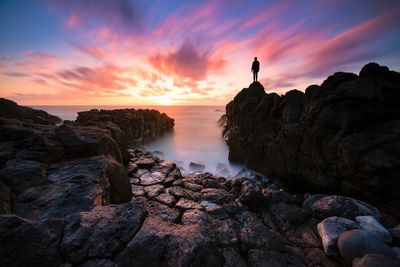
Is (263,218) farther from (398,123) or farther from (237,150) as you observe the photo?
(237,150)

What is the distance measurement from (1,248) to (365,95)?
489 inches

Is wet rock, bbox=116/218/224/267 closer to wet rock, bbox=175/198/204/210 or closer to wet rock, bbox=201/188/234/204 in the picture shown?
wet rock, bbox=175/198/204/210

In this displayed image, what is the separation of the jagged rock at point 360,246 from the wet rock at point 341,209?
1.33 metres

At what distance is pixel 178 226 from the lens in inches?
131

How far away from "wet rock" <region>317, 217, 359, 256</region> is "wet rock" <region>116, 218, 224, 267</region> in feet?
12.1

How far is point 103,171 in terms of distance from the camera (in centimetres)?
543

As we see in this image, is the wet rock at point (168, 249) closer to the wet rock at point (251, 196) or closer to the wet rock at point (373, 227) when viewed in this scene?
the wet rock at point (251, 196)

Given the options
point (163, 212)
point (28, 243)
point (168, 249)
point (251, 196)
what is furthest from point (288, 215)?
point (28, 243)

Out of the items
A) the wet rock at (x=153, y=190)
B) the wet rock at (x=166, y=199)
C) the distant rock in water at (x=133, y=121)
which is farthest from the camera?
the distant rock in water at (x=133, y=121)

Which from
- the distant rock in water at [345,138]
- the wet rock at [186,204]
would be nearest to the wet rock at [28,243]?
the wet rock at [186,204]

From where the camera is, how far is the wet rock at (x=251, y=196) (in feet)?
23.2

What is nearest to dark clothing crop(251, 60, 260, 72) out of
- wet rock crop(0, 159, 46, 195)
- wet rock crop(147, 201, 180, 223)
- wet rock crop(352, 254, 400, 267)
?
wet rock crop(147, 201, 180, 223)

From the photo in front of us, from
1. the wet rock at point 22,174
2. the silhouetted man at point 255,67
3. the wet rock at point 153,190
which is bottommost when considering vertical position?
the wet rock at point 153,190

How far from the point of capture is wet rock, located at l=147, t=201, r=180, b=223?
591 cm
